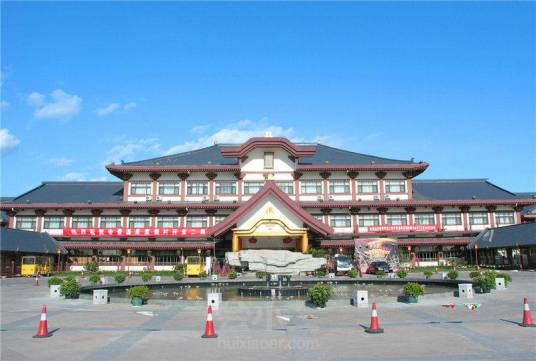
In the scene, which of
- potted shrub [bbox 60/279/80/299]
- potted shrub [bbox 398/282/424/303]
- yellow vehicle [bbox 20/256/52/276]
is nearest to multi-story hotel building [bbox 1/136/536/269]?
yellow vehicle [bbox 20/256/52/276]

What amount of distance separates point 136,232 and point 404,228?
91.9 ft

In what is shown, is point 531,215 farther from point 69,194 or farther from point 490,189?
point 69,194

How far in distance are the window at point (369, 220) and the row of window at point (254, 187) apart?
2.85 m

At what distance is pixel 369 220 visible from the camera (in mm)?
50562

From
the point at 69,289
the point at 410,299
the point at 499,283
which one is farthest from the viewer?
the point at 499,283

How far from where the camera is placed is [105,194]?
55.0 m

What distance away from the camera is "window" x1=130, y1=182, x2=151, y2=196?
2037 inches

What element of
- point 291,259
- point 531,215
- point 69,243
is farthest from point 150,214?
point 531,215

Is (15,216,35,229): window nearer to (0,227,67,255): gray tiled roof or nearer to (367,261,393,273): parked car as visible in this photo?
(0,227,67,255): gray tiled roof

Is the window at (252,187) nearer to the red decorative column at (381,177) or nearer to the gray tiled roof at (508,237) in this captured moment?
the red decorative column at (381,177)

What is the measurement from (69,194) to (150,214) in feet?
38.7

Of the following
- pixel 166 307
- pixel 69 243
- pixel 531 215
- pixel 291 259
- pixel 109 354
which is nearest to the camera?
pixel 109 354

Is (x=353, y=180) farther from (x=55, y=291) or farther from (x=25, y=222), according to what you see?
(x=25, y=222)

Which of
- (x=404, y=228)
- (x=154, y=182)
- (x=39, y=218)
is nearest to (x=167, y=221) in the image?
(x=154, y=182)
